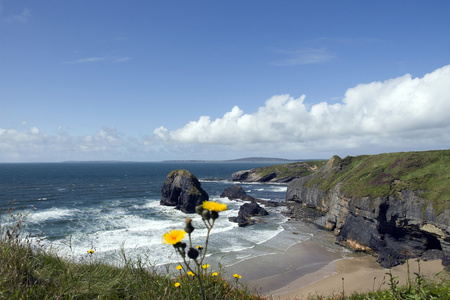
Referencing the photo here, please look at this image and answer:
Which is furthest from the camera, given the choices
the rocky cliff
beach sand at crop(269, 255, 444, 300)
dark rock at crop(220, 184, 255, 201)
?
the rocky cliff

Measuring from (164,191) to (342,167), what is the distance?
36924mm

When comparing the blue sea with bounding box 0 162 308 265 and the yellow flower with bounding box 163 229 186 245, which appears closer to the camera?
the yellow flower with bounding box 163 229 186 245

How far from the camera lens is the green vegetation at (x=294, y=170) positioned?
4001 inches

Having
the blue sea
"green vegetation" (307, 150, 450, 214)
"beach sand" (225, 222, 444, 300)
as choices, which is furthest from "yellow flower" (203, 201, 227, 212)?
"green vegetation" (307, 150, 450, 214)

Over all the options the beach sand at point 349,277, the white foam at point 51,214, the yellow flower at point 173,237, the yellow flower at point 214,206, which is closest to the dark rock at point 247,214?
the beach sand at point 349,277

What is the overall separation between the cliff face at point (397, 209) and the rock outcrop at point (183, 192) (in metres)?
23.0

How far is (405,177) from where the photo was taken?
31.7 meters

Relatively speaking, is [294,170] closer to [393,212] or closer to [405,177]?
[405,177]

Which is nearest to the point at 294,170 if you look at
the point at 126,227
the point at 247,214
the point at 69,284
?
the point at 247,214

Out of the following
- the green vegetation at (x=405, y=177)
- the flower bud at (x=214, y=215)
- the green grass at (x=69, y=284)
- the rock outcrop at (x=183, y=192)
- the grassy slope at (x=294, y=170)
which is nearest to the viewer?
the flower bud at (x=214, y=215)

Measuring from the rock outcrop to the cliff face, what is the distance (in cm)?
2302

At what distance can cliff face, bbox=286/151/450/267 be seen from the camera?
2466 centimetres

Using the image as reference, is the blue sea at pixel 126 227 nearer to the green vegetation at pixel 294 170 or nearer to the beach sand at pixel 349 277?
the beach sand at pixel 349 277

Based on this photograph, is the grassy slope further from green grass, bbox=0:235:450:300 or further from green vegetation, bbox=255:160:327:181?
green grass, bbox=0:235:450:300
